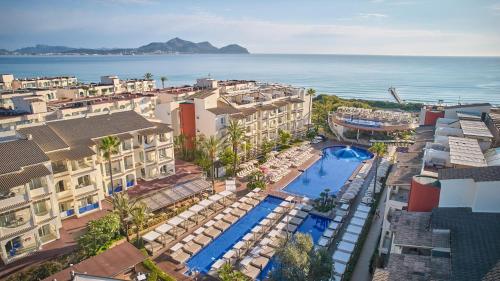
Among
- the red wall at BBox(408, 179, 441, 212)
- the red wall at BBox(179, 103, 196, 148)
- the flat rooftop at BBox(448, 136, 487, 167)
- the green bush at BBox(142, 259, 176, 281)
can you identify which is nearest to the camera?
the red wall at BBox(408, 179, 441, 212)

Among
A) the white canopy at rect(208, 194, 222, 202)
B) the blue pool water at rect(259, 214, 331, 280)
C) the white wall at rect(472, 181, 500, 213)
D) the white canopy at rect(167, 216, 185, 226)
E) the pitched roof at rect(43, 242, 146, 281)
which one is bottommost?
the blue pool water at rect(259, 214, 331, 280)

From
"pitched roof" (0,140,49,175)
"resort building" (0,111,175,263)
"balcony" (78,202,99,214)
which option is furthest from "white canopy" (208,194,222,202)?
"pitched roof" (0,140,49,175)

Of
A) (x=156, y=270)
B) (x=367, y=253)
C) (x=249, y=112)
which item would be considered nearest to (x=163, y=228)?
(x=156, y=270)

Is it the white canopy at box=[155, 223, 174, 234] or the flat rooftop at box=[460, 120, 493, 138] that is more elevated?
the flat rooftop at box=[460, 120, 493, 138]

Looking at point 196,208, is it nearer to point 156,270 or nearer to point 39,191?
point 156,270

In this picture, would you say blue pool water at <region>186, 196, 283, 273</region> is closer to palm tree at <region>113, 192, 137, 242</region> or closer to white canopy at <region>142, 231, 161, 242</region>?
white canopy at <region>142, 231, 161, 242</region>

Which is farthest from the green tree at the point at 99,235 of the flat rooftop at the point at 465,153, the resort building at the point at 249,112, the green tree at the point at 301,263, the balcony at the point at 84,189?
the flat rooftop at the point at 465,153

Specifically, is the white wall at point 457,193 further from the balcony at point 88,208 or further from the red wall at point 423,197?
the balcony at point 88,208
